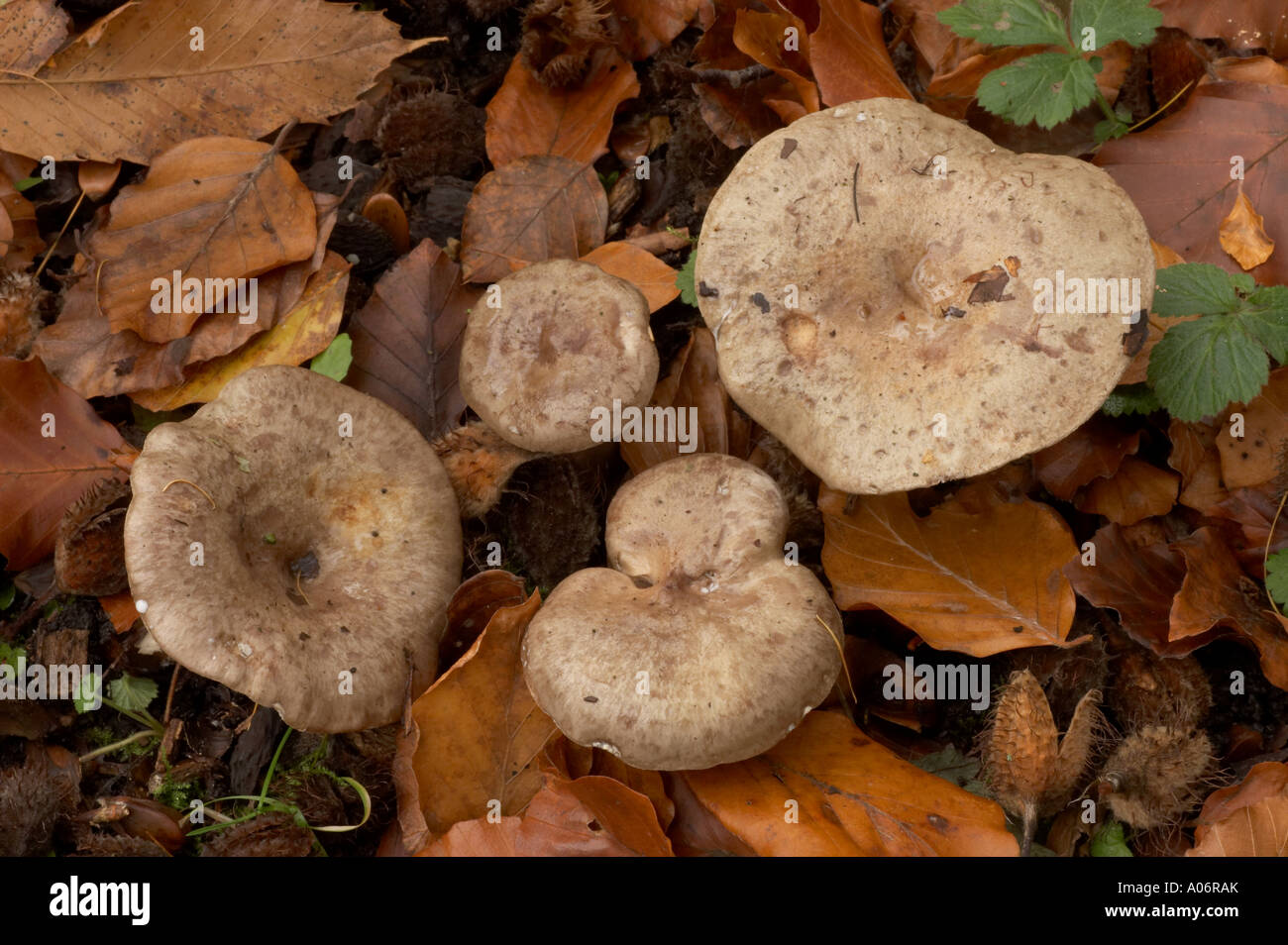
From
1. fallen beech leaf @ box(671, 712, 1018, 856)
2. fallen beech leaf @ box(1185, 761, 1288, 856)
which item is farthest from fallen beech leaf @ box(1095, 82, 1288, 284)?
fallen beech leaf @ box(671, 712, 1018, 856)

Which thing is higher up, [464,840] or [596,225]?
[596,225]

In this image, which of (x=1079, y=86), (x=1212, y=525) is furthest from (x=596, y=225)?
(x=1212, y=525)

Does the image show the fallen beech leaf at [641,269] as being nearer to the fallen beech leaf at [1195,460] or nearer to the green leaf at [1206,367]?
the green leaf at [1206,367]

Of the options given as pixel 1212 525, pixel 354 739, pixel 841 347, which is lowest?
pixel 354 739

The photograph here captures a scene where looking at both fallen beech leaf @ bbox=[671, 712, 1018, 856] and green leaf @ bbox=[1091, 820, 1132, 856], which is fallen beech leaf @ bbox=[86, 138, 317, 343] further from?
green leaf @ bbox=[1091, 820, 1132, 856]

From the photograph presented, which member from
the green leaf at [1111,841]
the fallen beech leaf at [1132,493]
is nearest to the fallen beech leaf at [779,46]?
the fallen beech leaf at [1132,493]

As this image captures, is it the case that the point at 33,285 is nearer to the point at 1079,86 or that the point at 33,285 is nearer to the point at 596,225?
the point at 596,225
